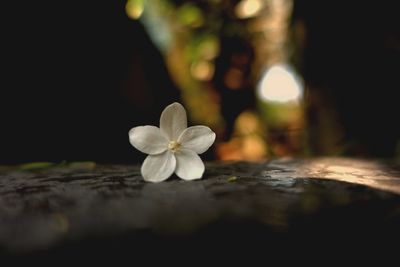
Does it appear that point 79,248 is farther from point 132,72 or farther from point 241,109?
point 241,109

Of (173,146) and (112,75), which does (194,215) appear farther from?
(112,75)

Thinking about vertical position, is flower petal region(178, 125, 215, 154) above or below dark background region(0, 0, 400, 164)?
below

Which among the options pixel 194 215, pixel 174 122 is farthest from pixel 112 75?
pixel 194 215

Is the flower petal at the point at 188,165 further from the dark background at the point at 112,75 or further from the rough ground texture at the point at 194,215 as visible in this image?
the dark background at the point at 112,75

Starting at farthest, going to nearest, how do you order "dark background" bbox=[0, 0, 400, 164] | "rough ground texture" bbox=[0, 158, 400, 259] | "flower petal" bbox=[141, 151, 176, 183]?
"dark background" bbox=[0, 0, 400, 164], "flower petal" bbox=[141, 151, 176, 183], "rough ground texture" bbox=[0, 158, 400, 259]

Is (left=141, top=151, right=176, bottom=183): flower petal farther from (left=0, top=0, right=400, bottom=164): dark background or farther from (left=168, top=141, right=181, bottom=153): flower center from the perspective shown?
(left=0, top=0, right=400, bottom=164): dark background

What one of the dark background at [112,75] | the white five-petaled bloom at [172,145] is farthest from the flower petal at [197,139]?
the dark background at [112,75]

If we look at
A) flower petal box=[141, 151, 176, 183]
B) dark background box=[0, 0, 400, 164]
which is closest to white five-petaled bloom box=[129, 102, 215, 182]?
flower petal box=[141, 151, 176, 183]

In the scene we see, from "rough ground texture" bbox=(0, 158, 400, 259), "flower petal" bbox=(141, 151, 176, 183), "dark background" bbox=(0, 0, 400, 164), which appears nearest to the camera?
"rough ground texture" bbox=(0, 158, 400, 259)
